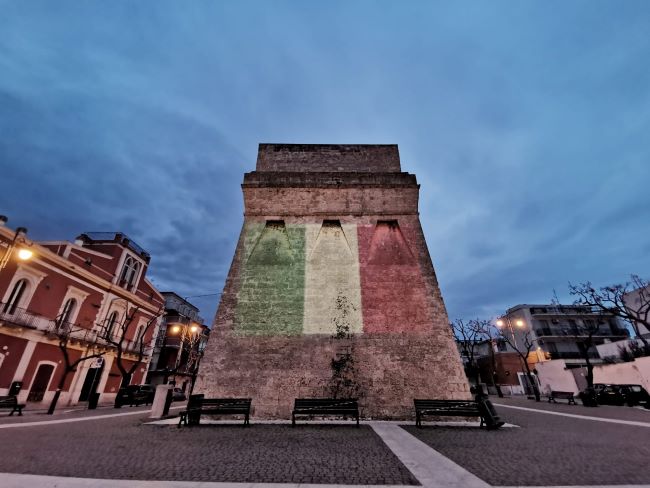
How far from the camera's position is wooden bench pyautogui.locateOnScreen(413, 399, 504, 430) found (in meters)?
8.83

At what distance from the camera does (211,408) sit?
30.5ft

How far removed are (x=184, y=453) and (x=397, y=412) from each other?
7.10 metres

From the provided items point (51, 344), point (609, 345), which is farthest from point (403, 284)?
point (609, 345)

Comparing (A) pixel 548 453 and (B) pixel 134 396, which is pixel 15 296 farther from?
(A) pixel 548 453

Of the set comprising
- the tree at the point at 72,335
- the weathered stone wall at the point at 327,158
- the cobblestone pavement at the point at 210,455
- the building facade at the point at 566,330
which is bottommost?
the cobblestone pavement at the point at 210,455

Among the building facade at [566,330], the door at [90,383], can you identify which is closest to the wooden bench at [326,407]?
the door at [90,383]

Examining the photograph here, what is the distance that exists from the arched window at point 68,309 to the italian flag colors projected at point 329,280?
16.9m

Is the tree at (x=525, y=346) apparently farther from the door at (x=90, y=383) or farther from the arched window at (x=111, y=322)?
the door at (x=90, y=383)

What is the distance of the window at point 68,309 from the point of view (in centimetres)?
2128

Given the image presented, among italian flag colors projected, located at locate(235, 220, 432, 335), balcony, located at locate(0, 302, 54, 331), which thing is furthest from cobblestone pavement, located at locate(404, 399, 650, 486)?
balcony, located at locate(0, 302, 54, 331)

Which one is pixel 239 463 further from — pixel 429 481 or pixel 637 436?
pixel 637 436

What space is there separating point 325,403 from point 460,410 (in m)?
4.01

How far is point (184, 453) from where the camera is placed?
5.58 meters

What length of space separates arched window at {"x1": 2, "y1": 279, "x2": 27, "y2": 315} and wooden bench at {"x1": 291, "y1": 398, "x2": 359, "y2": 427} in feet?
63.1
